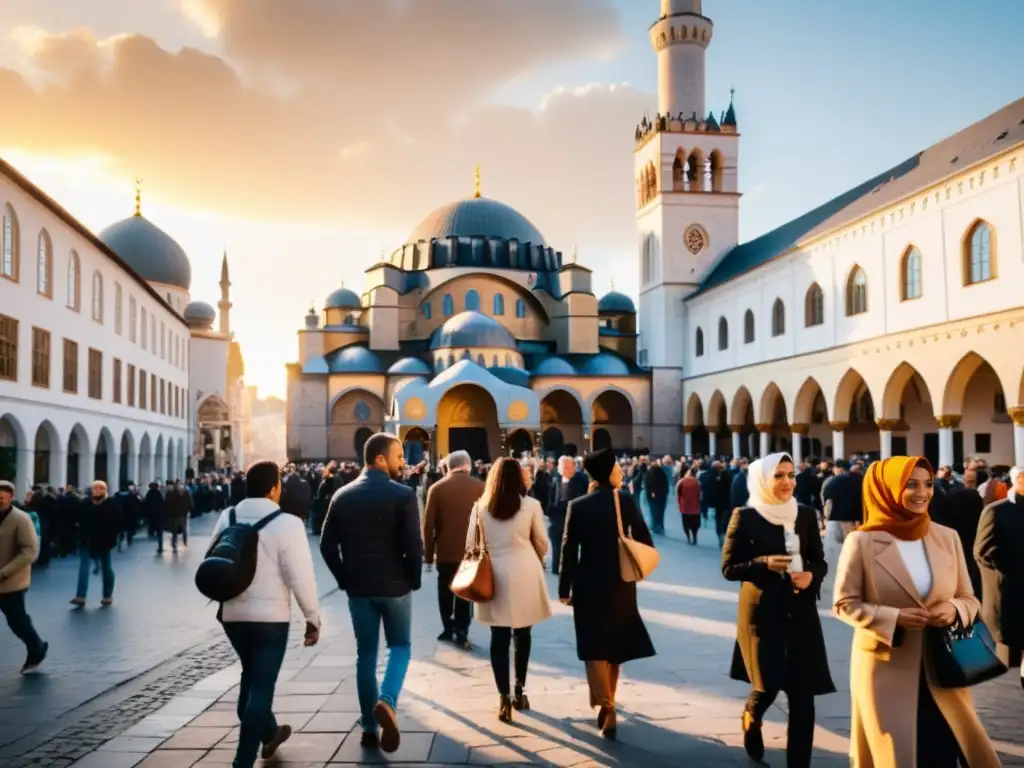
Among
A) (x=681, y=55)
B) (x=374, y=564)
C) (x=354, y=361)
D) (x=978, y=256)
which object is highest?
(x=681, y=55)

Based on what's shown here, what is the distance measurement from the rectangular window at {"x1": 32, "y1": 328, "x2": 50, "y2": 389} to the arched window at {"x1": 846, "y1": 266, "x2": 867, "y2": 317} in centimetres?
2442

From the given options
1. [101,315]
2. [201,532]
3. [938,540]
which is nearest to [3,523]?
[938,540]

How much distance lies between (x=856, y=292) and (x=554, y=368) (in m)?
20.6

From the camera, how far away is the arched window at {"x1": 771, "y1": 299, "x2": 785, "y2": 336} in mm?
A: 39281

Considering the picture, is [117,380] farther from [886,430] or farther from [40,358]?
[886,430]

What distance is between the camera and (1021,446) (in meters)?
24.2

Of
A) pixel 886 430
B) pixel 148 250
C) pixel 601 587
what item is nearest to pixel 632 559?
pixel 601 587

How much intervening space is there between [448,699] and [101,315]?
24.9 metres

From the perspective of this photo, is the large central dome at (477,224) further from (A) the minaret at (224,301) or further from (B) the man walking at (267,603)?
(B) the man walking at (267,603)

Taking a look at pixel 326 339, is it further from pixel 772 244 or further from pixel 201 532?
pixel 201 532

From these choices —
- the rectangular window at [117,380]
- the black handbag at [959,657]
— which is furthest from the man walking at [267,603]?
the rectangular window at [117,380]

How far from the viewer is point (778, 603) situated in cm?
510

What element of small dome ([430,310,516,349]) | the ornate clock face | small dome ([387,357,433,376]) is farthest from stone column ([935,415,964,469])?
small dome ([387,357,433,376])

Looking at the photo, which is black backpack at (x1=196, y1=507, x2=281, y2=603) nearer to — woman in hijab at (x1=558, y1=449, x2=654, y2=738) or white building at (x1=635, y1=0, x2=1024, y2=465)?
woman in hijab at (x1=558, y1=449, x2=654, y2=738)
